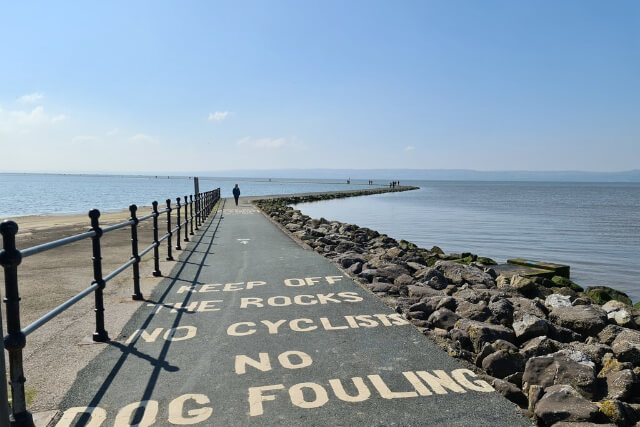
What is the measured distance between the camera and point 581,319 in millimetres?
5707

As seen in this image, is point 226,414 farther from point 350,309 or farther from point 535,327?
point 535,327

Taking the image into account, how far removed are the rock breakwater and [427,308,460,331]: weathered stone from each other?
11 millimetres

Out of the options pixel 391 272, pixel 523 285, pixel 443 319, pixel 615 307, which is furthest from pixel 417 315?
pixel 523 285

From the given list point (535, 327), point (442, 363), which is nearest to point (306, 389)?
point (442, 363)

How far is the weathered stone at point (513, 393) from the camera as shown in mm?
3525

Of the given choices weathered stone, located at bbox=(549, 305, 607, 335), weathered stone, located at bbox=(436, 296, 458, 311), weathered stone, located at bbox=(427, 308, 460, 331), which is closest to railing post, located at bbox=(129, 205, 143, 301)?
weathered stone, located at bbox=(427, 308, 460, 331)

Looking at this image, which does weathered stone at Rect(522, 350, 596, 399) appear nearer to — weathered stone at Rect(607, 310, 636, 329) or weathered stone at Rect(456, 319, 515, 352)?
weathered stone at Rect(456, 319, 515, 352)

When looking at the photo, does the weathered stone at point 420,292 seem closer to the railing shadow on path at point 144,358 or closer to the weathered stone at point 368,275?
the weathered stone at point 368,275

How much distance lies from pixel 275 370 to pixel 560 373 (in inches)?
89.2

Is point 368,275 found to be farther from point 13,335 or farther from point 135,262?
point 13,335

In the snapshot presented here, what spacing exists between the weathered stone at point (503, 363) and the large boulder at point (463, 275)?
458 cm

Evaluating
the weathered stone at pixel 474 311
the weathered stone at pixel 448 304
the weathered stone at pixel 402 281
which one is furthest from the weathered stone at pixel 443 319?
the weathered stone at pixel 402 281

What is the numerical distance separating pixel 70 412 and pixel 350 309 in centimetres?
335

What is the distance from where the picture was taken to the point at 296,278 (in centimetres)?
785
